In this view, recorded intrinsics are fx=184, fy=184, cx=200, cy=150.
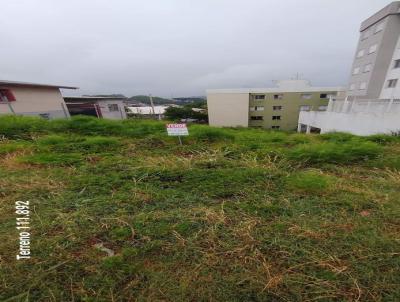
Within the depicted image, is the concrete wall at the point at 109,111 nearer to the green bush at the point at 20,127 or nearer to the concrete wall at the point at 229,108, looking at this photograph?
the concrete wall at the point at 229,108

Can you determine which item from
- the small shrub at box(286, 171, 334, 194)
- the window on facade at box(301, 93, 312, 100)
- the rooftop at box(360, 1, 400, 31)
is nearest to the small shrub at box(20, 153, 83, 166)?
the small shrub at box(286, 171, 334, 194)

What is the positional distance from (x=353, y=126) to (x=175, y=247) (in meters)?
10.9

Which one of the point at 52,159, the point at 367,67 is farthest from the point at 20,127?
the point at 367,67

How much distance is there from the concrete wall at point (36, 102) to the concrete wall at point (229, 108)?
17046 millimetres

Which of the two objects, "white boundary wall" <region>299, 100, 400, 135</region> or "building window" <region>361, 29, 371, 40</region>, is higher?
"building window" <region>361, 29, 371, 40</region>

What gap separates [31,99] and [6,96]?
6.22 feet

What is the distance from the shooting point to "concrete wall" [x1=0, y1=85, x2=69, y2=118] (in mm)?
13969

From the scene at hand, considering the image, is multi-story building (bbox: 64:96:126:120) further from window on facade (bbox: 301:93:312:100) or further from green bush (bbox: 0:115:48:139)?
window on facade (bbox: 301:93:312:100)

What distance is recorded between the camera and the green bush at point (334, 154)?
3.04m

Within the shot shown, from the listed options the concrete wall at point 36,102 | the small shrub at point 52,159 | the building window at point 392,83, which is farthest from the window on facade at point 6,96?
the building window at point 392,83

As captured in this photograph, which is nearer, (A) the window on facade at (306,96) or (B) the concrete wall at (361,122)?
(B) the concrete wall at (361,122)

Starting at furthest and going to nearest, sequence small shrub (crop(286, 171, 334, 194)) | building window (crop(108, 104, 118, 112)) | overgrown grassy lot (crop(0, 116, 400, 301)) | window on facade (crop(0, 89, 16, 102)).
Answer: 1. building window (crop(108, 104, 118, 112))
2. window on facade (crop(0, 89, 16, 102))
3. small shrub (crop(286, 171, 334, 194))
4. overgrown grassy lot (crop(0, 116, 400, 301))

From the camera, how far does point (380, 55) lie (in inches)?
658

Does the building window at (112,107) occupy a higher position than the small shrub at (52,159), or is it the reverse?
the small shrub at (52,159)
